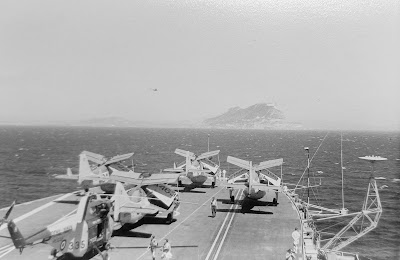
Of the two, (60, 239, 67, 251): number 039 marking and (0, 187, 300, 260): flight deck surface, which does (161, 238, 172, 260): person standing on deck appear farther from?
(60, 239, 67, 251): number 039 marking

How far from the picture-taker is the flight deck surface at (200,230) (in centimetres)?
2448

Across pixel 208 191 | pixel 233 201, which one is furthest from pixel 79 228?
pixel 208 191

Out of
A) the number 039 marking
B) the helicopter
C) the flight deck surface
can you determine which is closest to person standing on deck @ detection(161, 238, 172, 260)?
the flight deck surface

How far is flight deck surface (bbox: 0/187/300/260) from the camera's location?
24484 millimetres

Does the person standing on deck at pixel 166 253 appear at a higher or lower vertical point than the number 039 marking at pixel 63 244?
lower

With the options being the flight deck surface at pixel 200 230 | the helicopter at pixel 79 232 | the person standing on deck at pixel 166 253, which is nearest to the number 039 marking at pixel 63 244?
the helicopter at pixel 79 232

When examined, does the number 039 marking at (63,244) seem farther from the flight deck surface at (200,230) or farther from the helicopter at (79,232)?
the flight deck surface at (200,230)

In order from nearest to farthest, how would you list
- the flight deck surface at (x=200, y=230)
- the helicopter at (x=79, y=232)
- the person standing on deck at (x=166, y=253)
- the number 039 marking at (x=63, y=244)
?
the helicopter at (x=79, y=232), the number 039 marking at (x=63, y=244), the person standing on deck at (x=166, y=253), the flight deck surface at (x=200, y=230)

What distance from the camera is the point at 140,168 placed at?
100m

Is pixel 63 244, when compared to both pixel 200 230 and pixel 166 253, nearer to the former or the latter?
pixel 166 253

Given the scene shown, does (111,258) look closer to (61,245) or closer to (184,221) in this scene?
(61,245)

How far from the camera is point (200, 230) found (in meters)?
30.2

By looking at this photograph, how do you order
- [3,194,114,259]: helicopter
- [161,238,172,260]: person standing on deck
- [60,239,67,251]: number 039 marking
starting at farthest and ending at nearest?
[161,238,172,260]: person standing on deck
[60,239,67,251]: number 039 marking
[3,194,114,259]: helicopter

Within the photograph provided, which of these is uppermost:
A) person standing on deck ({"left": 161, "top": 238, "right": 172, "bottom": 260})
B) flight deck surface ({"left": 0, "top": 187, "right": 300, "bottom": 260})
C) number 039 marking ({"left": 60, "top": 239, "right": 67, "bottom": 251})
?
number 039 marking ({"left": 60, "top": 239, "right": 67, "bottom": 251})
